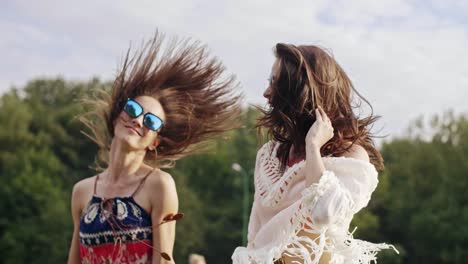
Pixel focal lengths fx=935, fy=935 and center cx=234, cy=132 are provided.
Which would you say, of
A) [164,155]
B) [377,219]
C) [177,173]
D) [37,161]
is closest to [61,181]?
[37,161]

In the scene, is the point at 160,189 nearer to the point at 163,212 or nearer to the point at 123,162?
the point at 163,212

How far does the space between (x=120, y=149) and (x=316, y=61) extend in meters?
1.59

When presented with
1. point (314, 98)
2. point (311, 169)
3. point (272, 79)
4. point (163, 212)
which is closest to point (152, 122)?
point (163, 212)

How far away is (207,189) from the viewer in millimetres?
49625

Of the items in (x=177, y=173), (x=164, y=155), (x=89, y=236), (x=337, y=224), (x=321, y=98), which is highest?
(x=321, y=98)

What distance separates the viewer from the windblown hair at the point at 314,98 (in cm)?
448

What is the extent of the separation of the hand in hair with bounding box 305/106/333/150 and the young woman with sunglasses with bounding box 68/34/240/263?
1.41 meters

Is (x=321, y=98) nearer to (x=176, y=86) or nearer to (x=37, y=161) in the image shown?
(x=176, y=86)

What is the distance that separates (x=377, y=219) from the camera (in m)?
46.3

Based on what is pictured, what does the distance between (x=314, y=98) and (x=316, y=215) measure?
0.62 metres

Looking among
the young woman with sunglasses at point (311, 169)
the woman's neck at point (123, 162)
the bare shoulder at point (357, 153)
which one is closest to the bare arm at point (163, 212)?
the woman's neck at point (123, 162)

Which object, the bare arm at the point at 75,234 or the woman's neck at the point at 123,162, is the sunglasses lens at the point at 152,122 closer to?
the woman's neck at the point at 123,162

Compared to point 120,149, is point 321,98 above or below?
above

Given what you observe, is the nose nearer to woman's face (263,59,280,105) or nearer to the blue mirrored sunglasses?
the blue mirrored sunglasses
